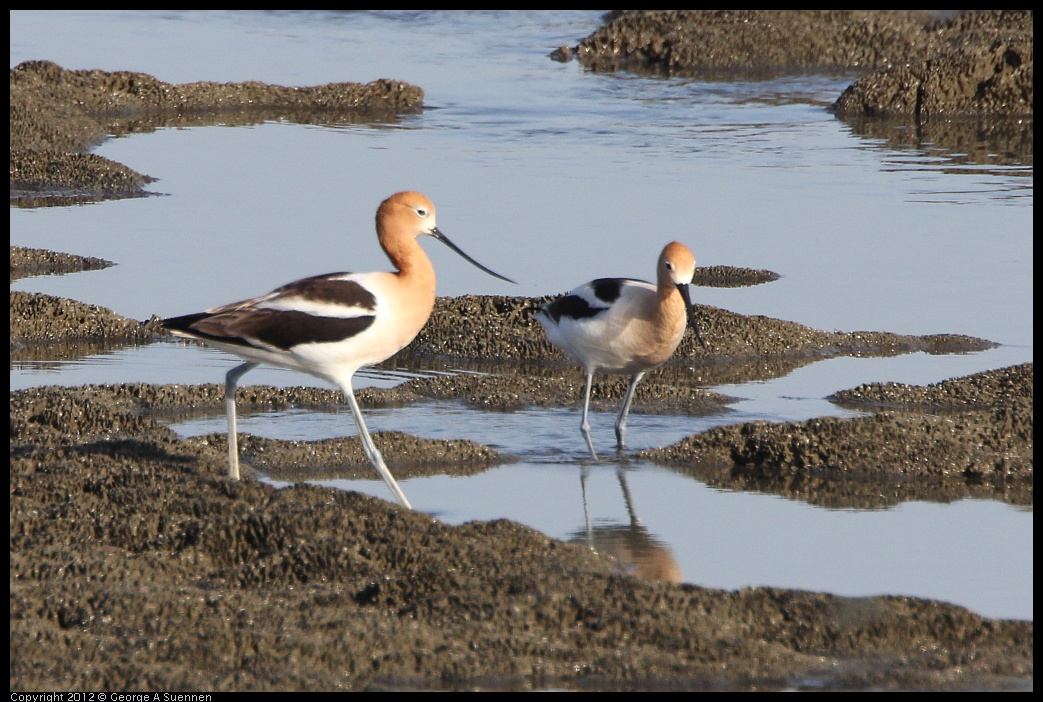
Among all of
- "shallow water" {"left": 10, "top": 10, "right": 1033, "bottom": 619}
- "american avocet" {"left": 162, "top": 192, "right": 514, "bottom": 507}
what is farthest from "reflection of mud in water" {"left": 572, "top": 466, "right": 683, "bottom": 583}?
"american avocet" {"left": 162, "top": 192, "right": 514, "bottom": 507}

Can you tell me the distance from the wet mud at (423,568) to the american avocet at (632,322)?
0.55 m

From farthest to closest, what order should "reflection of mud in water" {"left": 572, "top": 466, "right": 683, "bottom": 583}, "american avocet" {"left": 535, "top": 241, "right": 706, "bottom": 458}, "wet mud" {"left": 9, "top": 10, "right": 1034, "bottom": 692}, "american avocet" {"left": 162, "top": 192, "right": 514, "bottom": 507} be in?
1. "american avocet" {"left": 535, "top": 241, "right": 706, "bottom": 458}
2. "american avocet" {"left": 162, "top": 192, "right": 514, "bottom": 507}
3. "reflection of mud in water" {"left": 572, "top": 466, "right": 683, "bottom": 583}
4. "wet mud" {"left": 9, "top": 10, "right": 1034, "bottom": 692}

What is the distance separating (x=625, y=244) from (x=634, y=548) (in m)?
7.60

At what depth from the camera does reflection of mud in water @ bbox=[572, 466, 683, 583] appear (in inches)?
285

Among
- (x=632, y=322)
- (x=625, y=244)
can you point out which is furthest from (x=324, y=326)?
(x=625, y=244)

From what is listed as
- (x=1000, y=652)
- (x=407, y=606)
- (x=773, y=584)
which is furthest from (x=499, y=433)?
(x=1000, y=652)

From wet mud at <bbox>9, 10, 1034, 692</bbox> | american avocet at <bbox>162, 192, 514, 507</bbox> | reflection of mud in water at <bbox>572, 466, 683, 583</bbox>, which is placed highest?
american avocet at <bbox>162, 192, 514, 507</bbox>

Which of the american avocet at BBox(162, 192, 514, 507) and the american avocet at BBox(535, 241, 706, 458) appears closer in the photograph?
the american avocet at BBox(162, 192, 514, 507)

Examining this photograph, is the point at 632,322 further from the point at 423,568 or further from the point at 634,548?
the point at 423,568

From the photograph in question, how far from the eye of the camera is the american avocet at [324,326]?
7.89 meters

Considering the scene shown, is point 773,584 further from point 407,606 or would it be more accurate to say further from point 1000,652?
point 407,606

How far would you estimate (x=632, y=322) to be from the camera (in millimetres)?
10062

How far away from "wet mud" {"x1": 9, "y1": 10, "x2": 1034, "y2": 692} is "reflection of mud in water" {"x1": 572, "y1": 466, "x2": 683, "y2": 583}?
5 cm

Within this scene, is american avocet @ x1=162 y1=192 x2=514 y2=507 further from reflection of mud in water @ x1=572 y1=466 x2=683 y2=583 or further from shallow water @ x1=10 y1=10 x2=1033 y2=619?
reflection of mud in water @ x1=572 y1=466 x2=683 y2=583
